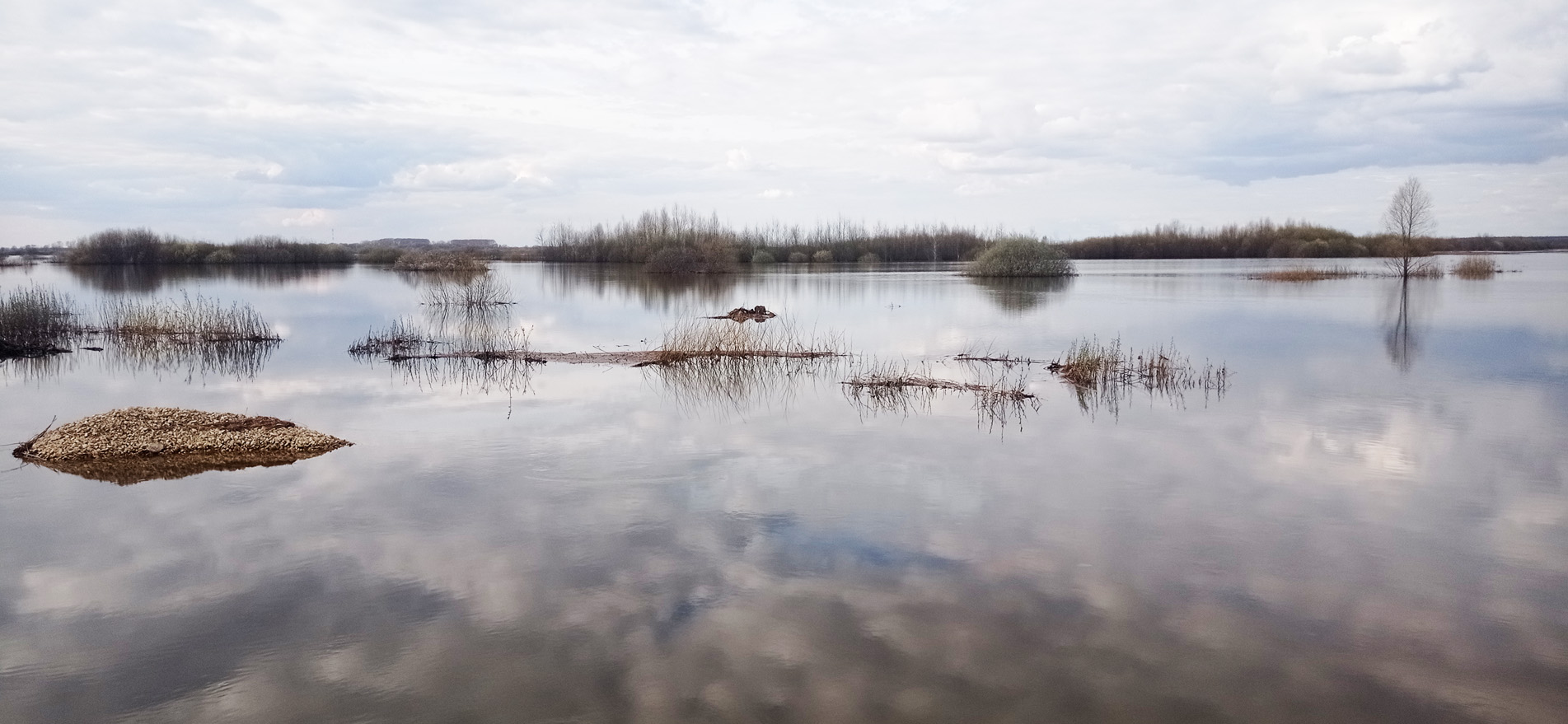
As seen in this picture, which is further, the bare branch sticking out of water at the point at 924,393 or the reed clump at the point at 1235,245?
the reed clump at the point at 1235,245

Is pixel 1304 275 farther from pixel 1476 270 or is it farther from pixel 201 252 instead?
pixel 201 252

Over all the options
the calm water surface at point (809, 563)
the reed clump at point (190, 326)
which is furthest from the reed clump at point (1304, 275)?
the reed clump at point (190, 326)

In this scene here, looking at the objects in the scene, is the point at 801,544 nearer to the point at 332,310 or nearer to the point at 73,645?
the point at 73,645

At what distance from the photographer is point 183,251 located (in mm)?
67375

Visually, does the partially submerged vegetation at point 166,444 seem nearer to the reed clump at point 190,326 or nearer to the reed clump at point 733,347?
the reed clump at point 733,347

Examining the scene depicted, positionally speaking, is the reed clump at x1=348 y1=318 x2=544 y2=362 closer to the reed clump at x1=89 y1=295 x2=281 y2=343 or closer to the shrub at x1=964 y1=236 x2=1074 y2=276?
the reed clump at x1=89 y1=295 x2=281 y2=343

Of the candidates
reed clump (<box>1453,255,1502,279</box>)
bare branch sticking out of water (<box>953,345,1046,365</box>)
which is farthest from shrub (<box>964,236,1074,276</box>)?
bare branch sticking out of water (<box>953,345,1046,365</box>)

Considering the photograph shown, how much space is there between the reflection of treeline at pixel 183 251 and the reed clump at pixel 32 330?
51841 mm

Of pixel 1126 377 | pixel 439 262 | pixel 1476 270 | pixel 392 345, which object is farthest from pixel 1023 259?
pixel 439 262

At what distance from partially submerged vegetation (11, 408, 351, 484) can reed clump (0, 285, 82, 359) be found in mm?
10931

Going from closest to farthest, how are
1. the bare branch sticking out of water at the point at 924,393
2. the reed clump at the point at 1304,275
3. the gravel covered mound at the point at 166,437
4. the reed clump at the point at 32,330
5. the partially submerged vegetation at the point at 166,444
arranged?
the partially submerged vegetation at the point at 166,444, the gravel covered mound at the point at 166,437, the bare branch sticking out of water at the point at 924,393, the reed clump at the point at 32,330, the reed clump at the point at 1304,275

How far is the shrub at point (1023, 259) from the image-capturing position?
146 feet

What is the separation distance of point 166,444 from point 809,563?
7412mm

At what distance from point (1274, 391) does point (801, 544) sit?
33.8 feet
